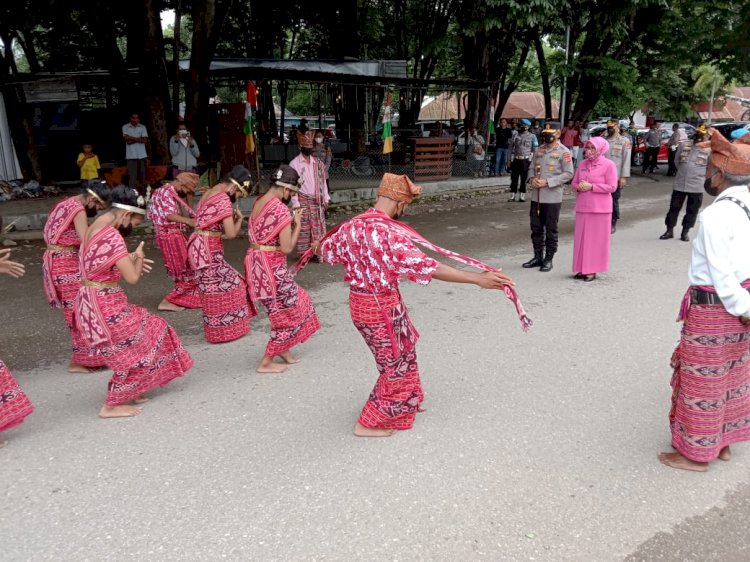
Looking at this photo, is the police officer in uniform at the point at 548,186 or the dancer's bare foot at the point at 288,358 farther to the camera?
the police officer in uniform at the point at 548,186

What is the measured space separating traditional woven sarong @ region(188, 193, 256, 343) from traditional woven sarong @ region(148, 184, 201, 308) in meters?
0.80

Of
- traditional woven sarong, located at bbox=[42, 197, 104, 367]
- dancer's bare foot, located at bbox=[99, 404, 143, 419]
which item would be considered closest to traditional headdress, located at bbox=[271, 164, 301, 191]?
traditional woven sarong, located at bbox=[42, 197, 104, 367]

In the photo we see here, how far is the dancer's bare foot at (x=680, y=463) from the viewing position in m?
3.28

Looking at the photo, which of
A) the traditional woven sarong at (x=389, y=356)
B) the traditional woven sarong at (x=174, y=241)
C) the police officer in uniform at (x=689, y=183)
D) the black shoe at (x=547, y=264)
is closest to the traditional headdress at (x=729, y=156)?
the traditional woven sarong at (x=389, y=356)

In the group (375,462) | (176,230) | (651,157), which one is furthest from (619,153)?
(651,157)

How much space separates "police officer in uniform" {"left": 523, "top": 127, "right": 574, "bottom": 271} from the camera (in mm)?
7391

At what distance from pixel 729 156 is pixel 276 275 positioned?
10.2 feet

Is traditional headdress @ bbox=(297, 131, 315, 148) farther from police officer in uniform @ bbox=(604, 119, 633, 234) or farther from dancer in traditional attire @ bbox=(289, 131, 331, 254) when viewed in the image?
police officer in uniform @ bbox=(604, 119, 633, 234)

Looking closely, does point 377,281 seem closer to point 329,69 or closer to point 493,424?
point 493,424

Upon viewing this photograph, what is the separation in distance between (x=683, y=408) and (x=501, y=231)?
7699 millimetres

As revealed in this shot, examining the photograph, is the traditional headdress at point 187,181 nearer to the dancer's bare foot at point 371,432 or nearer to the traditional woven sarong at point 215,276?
the traditional woven sarong at point 215,276

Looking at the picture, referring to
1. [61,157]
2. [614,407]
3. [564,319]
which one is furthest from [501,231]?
[61,157]

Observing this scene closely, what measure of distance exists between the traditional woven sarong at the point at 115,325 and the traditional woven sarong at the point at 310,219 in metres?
4.55

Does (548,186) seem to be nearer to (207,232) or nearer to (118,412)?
(207,232)
